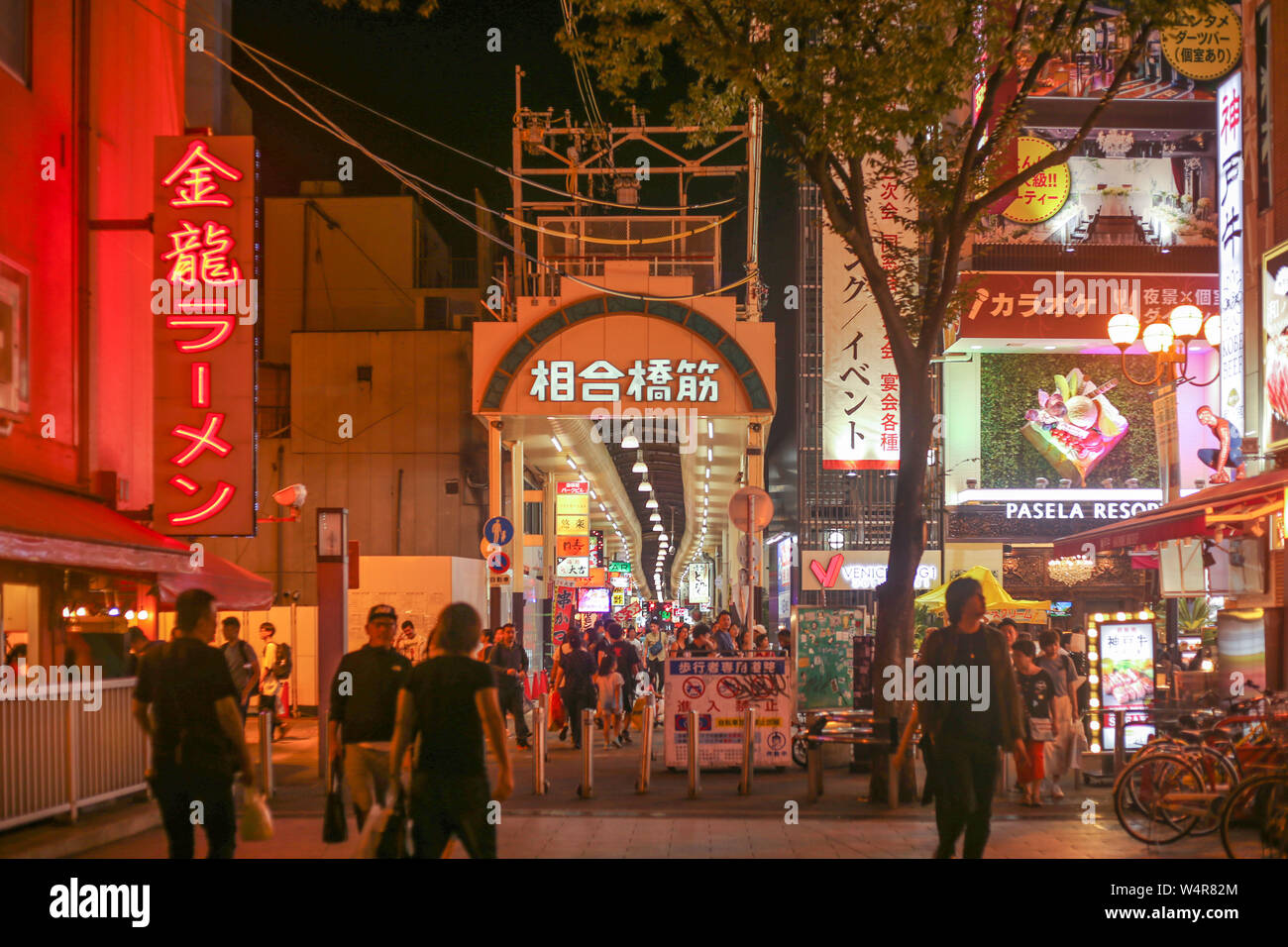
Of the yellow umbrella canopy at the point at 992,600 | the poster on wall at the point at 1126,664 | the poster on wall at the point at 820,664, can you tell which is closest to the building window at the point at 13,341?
the poster on wall at the point at 820,664

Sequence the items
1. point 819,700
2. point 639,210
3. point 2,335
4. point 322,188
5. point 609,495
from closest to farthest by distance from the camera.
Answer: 1. point 2,335
2. point 819,700
3. point 639,210
4. point 322,188
5. point 609,495

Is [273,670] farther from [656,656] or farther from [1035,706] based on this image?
[1035,706]

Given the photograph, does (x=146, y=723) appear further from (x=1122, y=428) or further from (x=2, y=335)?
(x=1122, y=428)

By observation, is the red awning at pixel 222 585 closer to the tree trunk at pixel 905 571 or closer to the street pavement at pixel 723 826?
the street pavement at pixel 723 826

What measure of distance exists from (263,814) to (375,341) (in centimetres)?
2053

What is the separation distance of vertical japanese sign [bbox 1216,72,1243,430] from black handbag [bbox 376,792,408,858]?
1369cm

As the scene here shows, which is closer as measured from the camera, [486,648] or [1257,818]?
[1257,818]

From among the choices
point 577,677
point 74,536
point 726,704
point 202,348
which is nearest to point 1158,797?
point 726,704

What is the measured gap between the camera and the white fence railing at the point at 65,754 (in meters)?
9.98

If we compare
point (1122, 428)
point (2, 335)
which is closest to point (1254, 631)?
point (2, 335)

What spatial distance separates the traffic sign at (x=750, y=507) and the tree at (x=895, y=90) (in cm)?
355

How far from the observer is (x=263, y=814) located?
23.3ft

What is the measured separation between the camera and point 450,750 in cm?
672

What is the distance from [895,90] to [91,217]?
32.6 ft
